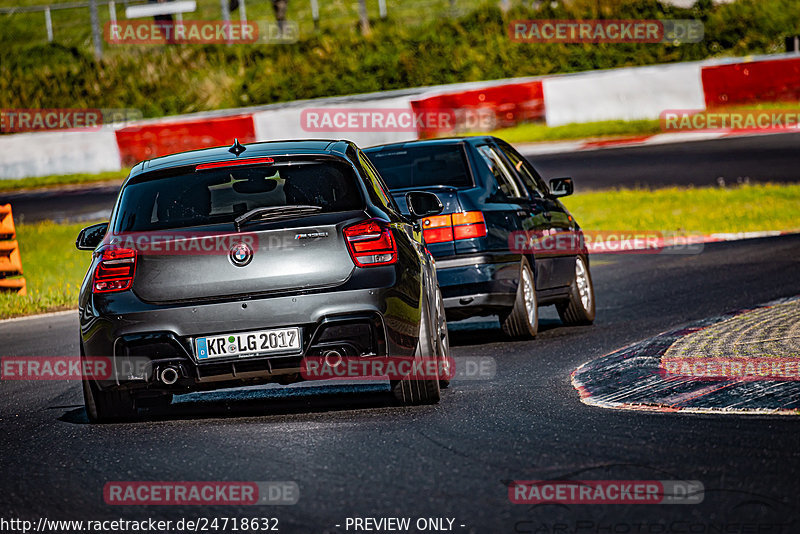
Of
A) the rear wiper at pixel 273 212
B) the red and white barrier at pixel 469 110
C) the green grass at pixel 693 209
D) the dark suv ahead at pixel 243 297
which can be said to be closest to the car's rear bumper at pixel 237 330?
the dark suv ahead at pixel 243 297

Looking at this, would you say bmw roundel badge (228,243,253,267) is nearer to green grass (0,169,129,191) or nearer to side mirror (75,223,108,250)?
side mirror (75,223,108,250)

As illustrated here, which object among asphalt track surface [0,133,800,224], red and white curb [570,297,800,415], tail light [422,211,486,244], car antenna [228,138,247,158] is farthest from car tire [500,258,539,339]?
asphalt track surface [0,133,800,224]

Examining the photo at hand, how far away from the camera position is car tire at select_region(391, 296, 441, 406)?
7.32 meters

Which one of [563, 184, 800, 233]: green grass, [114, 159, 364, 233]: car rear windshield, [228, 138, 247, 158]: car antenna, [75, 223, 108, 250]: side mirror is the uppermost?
[228, 138, 247, 158]: car antenna

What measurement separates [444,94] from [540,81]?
2.40m

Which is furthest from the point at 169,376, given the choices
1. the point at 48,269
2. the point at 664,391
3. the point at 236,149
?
the point at 48,269

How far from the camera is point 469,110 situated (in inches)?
1196

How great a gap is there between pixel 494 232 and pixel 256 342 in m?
3.56

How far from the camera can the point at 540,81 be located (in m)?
30.9

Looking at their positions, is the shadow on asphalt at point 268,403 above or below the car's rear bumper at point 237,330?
below

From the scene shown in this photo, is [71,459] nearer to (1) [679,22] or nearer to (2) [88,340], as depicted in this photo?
(2) [88,340]

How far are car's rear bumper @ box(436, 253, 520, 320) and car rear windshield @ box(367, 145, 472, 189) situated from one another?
76 centimetres

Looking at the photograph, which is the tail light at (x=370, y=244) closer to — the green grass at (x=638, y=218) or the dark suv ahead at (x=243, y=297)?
the dark suv ahead at (x=243, y=297)

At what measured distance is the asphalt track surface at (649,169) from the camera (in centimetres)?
2298
